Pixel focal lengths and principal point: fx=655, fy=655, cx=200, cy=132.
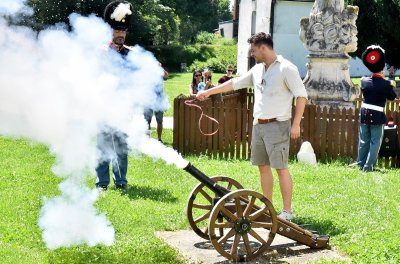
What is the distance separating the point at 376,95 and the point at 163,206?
14.9 feet

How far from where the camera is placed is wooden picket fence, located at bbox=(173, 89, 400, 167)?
11.7m

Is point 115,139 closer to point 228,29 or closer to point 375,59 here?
point 375,59

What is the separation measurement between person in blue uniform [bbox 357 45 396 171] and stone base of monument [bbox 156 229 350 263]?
449 centimetres

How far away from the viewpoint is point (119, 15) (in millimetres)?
7555

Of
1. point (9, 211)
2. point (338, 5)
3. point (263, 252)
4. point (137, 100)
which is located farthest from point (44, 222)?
point (338, 5)

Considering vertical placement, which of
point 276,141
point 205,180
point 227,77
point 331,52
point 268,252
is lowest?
point 268,252

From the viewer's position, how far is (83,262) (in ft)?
18.2

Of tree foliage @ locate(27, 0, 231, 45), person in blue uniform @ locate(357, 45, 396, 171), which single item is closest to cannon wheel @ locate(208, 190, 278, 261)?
tree foliage @ locate(27, 0, 231, 45)

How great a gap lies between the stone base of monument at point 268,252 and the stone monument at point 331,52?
A: 23.1ft

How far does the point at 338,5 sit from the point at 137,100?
23.9 feet

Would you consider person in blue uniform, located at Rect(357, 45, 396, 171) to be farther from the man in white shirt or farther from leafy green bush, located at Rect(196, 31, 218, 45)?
leafy green bush, located at Rect(196, 31, 218, 45)

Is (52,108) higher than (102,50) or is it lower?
lower

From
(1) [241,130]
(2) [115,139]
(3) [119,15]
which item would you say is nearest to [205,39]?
(1) [241,130]

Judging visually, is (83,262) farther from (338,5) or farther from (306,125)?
(338,5)
